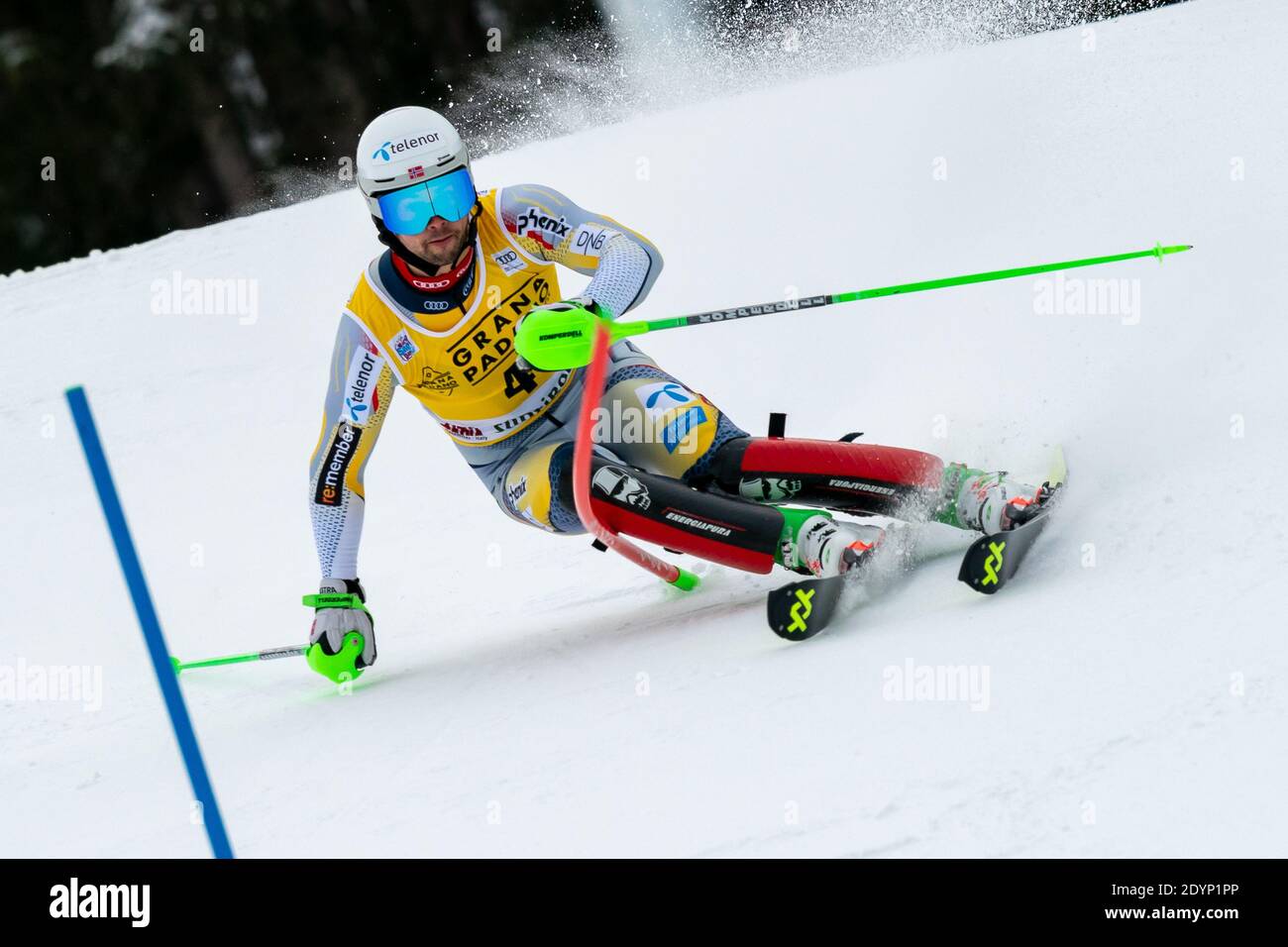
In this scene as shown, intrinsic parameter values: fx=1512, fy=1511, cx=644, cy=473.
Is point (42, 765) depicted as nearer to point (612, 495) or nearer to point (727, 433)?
point (612, 495)

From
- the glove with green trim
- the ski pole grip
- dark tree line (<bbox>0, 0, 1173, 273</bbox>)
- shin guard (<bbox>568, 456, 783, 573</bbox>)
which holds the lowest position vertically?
the glove with green trim

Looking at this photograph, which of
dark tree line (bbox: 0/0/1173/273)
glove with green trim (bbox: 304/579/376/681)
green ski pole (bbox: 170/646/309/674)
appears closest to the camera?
glove with green trim (bbox: 304/579/376/681)

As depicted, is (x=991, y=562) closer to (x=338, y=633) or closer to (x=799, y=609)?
(x=799, y=609)

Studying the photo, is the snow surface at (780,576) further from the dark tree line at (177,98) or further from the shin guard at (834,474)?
the dark tree line at (177,98)

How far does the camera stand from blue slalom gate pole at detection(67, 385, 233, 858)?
2.47 meters

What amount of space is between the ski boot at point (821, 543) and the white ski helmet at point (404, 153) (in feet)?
3.97

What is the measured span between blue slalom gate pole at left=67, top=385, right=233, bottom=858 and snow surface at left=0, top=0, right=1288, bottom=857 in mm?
302

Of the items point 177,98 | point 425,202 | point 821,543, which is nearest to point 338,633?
point 425,202

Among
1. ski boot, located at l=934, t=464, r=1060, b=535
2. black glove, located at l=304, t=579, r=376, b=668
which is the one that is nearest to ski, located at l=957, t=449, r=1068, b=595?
ski boot, located at l=934, t=464, r=1060, b=535

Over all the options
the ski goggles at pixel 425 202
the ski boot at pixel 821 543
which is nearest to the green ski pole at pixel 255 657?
the ski goggles at pixel 425 202

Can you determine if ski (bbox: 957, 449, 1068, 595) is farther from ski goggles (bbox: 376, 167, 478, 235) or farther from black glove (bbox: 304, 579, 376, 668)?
black glove (bbox: 304, 579, 376, 668)

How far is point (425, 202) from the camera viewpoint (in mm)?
3779

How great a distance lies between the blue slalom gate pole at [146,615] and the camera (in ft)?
8.09

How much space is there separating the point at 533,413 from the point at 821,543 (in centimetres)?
101
